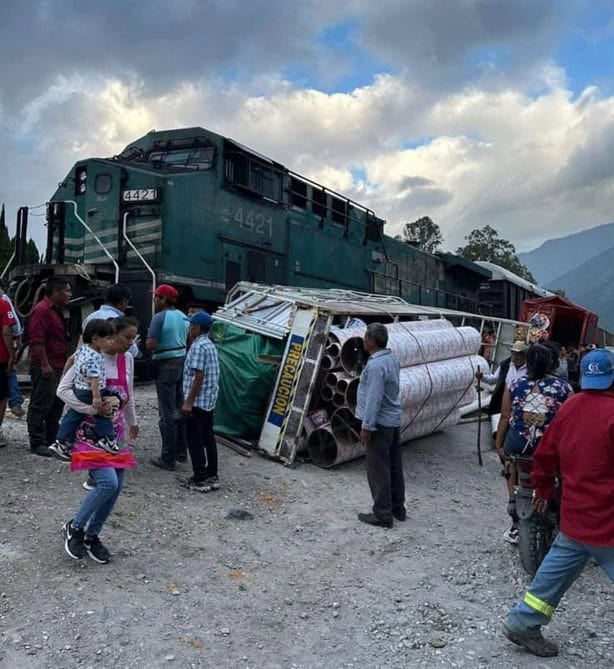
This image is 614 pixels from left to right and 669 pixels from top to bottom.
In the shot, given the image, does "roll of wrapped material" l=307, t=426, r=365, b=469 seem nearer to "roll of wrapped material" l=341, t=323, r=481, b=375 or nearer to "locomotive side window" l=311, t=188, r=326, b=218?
"roll of wrapped material" l=341, t=323, r=481, b=375

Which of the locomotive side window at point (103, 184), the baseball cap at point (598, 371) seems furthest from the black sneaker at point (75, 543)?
the locomotive side window at point (103, 184)

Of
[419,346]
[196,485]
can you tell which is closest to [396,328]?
[419,346]

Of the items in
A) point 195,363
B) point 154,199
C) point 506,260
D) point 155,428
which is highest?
point 506,260

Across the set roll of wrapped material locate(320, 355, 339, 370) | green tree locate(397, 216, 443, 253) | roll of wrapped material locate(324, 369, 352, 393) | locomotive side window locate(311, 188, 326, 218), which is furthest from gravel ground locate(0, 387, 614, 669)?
green tree locate(397, 216, 443, 253)

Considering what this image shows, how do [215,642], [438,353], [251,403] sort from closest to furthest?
[215,642], [251,403], [438,353]

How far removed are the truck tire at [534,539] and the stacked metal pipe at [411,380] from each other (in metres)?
2.62

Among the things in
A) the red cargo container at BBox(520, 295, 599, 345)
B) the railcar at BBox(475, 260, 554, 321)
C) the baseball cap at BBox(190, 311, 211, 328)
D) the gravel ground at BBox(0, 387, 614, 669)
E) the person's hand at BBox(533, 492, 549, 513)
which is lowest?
the gravel ground at BBox(0, 387, 614, 669)

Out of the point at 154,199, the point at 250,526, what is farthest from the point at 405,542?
the point at 154,199

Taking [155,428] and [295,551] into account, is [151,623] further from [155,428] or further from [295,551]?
[155,428]

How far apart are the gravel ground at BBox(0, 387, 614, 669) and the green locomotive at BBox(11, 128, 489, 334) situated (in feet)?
13.1

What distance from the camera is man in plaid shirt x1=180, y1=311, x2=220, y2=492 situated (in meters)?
5.49

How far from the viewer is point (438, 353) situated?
7.93 meters

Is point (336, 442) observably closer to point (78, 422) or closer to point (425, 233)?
point (78, 422)

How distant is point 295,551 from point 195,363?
6.03ft
